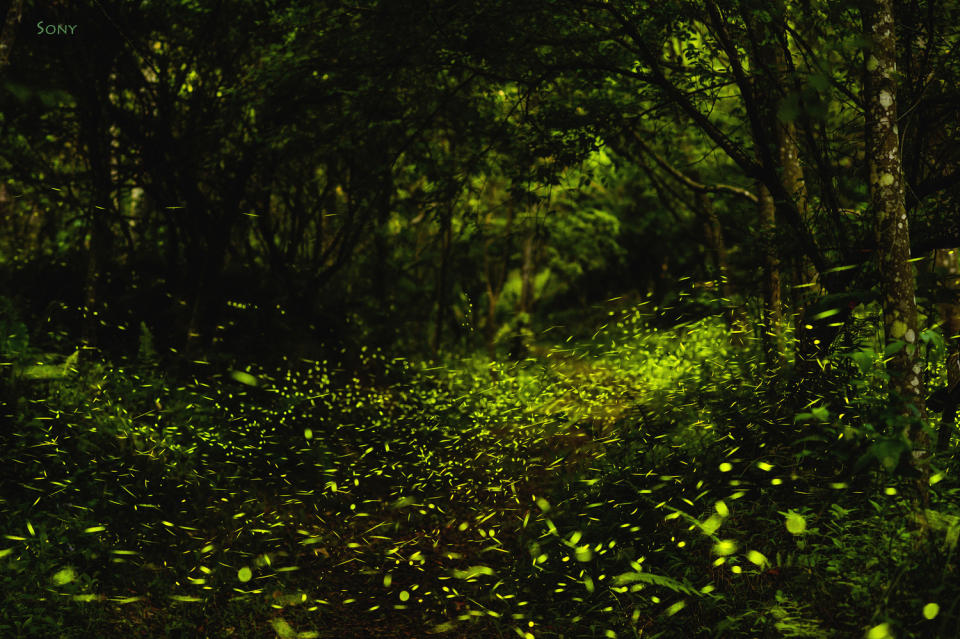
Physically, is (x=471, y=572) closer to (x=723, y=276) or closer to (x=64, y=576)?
(x=64, y=576)

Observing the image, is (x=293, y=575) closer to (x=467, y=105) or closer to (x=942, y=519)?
(x=942, y=519)

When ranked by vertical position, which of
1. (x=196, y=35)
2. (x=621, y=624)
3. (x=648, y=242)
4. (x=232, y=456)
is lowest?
(x=621, y=624)

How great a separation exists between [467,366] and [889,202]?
10.4 meters

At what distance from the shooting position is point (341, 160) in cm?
1313

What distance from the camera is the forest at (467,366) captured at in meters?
4.46

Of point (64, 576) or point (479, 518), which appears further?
point (479, 518)

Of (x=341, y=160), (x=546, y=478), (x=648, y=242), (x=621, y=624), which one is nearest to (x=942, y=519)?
(x=621, y=624)

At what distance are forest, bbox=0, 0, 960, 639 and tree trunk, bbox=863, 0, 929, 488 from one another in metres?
0.02

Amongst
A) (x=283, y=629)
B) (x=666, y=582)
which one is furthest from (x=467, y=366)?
(x=666, y=582)

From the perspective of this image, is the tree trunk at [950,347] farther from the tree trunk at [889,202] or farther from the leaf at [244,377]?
the leaf at [244,377]

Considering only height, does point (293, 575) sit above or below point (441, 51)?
below

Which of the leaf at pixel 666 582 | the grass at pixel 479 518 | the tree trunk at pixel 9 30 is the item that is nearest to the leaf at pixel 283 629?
the grass at pixel 479 518

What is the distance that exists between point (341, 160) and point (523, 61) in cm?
612

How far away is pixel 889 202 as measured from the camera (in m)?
4.41
